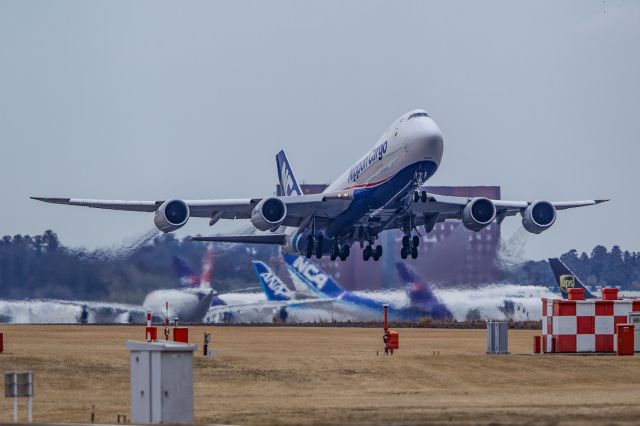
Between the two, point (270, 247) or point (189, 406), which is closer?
point (189, 406)

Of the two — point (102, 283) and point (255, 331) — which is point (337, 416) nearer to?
point (255, 331)

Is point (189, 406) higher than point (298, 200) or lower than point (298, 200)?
lower

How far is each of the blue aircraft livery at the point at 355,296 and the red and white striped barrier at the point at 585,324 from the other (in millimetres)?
26973

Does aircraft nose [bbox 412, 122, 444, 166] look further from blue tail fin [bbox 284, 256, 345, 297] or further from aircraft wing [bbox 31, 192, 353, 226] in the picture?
blue tail fin [bbox 284, 256, 345, 297]

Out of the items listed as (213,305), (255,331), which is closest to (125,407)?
(255,331)

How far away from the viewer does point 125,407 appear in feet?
108

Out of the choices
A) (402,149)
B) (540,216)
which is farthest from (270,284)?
(402,149)

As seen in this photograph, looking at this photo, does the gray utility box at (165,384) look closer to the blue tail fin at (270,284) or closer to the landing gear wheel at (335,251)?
the landing gear wheel at (335,251)

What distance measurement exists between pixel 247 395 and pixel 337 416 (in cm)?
676

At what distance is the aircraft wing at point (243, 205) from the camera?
64.6m

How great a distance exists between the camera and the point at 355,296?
73.9 metres

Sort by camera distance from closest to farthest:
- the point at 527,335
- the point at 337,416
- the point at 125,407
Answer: the point at 337,416
the point at 125,407
the point at 527,335

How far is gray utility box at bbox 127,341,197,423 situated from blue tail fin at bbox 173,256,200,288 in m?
43.9

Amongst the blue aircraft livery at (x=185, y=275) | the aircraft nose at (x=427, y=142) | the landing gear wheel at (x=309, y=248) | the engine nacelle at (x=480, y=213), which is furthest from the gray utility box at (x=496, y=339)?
the blue aircraft livery at (x=185, y=275)
